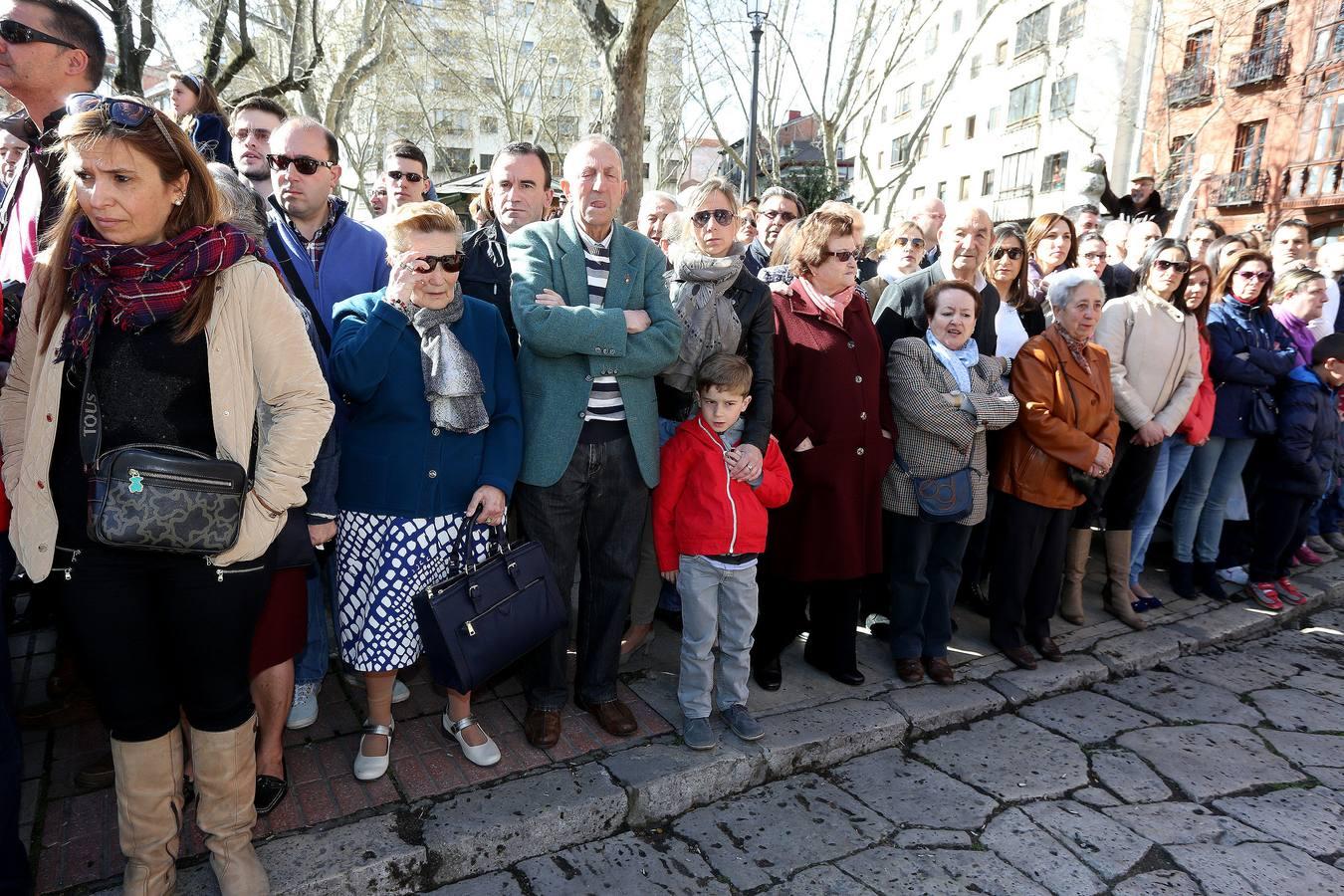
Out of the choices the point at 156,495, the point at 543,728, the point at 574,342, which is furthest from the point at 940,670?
the point at 156,495

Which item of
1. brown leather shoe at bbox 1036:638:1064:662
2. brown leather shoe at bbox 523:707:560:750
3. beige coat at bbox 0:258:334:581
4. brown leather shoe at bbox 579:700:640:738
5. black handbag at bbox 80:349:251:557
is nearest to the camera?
black handbag at bbox 80:349:251:557

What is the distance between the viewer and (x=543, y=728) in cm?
310

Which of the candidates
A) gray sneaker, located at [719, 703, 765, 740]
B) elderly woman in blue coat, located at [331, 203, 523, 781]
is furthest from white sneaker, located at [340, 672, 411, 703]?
gray sneaker, located at [719, 703, 765, 740]

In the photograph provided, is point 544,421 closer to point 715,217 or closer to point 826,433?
point 715,217

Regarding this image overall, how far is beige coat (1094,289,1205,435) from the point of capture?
4.53 meters

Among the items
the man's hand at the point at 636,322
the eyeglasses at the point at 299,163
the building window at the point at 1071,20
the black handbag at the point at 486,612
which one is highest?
the building window at the point at 1071,20

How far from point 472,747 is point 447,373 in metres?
1.38

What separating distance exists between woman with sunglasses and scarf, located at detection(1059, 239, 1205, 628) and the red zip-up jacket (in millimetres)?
2240

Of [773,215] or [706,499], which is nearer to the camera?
[706,499]

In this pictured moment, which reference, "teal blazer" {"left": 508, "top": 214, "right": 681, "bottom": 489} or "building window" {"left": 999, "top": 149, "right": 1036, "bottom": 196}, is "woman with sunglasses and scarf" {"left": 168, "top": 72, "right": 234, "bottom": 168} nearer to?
"teal blazer" {"left": 508, "top": 214, "right": 681, "bottom": 489}

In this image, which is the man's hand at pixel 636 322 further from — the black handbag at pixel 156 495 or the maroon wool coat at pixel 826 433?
the black handbag at pixel 156 495

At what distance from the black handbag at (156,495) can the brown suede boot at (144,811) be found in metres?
0.63

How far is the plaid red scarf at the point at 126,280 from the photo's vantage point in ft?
6.40

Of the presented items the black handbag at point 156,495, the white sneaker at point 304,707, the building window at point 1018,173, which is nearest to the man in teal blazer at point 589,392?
the white sneaker at point 304,707
